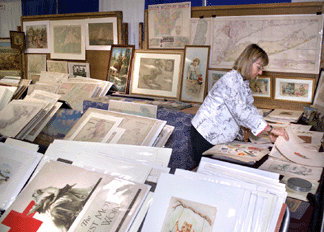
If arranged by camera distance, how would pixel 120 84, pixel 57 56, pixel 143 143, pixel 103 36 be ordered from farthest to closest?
pixel 57 56 → pixel 103 36 → pixel 120 84 → pixel 143 143

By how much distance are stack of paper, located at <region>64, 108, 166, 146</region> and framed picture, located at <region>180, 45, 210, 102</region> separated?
62.2 inches

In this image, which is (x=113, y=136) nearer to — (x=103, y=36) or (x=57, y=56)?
(x=103, y=36)

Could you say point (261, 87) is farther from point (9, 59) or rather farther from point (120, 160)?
point (9, 59)

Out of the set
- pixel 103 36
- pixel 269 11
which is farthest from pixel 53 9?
pixel 269 11

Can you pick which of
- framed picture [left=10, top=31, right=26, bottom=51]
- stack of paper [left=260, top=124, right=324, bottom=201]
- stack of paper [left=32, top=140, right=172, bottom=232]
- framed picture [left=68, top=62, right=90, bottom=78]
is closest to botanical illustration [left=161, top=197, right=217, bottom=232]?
stack of paper [left=32, top=140, right=172, bottom=232]

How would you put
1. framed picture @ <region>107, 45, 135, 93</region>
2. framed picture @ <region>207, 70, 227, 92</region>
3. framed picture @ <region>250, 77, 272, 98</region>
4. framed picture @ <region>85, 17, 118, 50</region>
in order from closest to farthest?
framed picture @ <region>250, 77, 272, 98</region>
framed picture @ <region>207, 70, 227, 92</region>
framed picture @ <region>107, 45, 135, 93</region>
framed picture @ <region>85, 17, 118, 50</region>

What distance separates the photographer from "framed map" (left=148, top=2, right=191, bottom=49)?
3654 mm

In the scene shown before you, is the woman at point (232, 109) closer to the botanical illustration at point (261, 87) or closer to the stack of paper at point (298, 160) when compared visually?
the stack of paper at point (298, 160)

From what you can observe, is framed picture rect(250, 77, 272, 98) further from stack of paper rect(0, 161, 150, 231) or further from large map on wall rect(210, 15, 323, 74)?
stack of paper rect(0, 161, 150, 231)

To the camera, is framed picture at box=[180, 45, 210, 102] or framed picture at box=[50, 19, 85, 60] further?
framed picture at box=[50, 19, 85, 60]

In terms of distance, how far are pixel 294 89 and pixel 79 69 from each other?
3206 mm

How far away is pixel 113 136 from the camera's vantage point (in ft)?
6.70

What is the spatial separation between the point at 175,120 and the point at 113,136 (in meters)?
0.87

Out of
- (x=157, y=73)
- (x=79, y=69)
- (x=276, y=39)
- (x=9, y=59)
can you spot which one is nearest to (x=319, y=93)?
(x=276, y=39)
